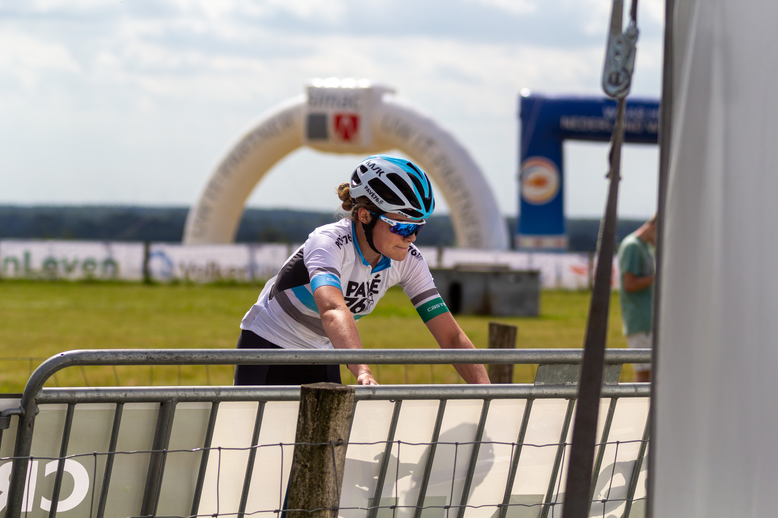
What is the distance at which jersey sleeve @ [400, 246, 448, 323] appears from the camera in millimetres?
3030

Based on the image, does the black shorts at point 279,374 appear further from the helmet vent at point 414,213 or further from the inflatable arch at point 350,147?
the inflatable arch at point 350,147

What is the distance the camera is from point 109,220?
78.2 metres

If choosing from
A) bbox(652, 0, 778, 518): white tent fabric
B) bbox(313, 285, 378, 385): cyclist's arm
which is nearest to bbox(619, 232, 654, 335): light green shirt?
bbox(313, 285, 378, 385): cyclist's arm

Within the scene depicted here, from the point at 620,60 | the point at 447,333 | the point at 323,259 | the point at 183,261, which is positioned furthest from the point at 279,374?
the point at 183,261

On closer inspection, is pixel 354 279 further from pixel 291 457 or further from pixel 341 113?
pixel 341 113

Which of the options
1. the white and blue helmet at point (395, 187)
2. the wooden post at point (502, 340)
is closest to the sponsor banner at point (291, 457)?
the white and blue helmet at point (395, 187)

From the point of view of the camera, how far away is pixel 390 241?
9.30 feet

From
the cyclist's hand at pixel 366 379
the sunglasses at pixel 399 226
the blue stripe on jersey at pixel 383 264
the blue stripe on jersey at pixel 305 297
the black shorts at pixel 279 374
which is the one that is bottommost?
the black shorts at pixel 279 374

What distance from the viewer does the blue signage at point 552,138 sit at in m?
21.8

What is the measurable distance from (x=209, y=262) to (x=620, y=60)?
22232mm

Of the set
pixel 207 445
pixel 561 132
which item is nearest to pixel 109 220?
pixel 561 132

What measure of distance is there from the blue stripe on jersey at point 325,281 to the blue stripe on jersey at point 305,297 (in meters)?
0.27

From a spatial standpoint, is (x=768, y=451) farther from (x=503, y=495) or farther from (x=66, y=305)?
(x=66, y=305)

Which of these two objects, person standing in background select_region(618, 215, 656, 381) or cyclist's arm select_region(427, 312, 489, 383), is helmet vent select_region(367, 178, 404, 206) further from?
person standing in background select_region(618, 215, 656, 381)
